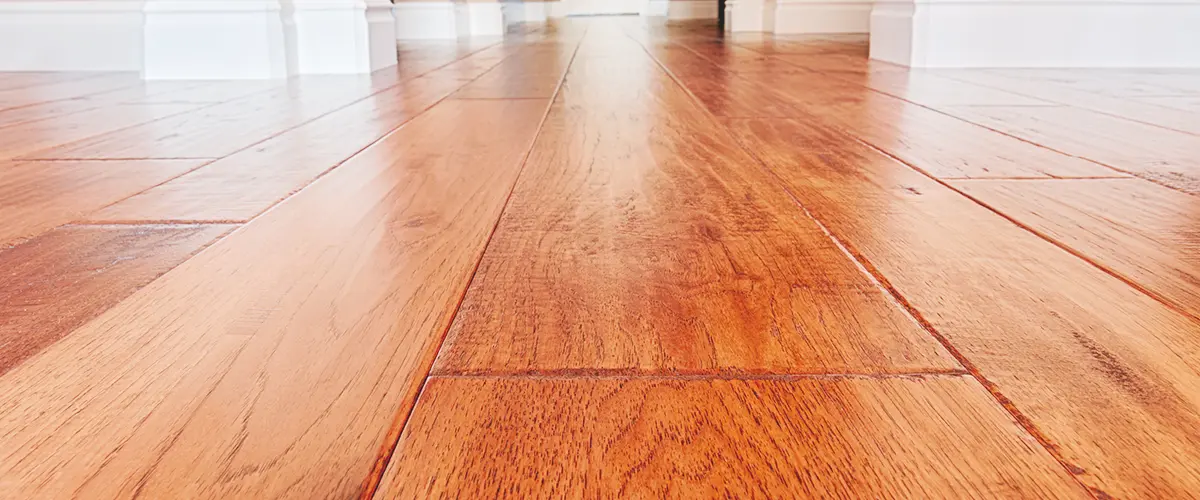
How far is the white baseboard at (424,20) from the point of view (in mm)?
4188

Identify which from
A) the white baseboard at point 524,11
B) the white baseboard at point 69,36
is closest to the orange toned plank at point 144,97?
the white baseboard at point 69,36

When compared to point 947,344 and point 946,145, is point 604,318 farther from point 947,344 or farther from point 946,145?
point 946,145

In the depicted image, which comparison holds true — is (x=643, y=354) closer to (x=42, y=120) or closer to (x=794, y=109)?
(x=794, y=109)

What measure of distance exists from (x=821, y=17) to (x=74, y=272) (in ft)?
13.5

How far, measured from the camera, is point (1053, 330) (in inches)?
17.5

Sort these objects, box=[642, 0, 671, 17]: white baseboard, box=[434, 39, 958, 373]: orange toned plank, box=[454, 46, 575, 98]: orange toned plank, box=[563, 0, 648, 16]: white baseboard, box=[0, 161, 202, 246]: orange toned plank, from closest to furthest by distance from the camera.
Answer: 1. box=[434, 39, 958, 373]: orange toned plank
2. box=[0, 161, 202, 246]: orange toned plank
3. box=[454, 46, 575, 98]: orange toned plank
4. box=[642, 0, 671, 17]: white baseboard
5. box=[563, 0, 648, 16]: white baseboard

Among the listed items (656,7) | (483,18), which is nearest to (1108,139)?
(483,18)

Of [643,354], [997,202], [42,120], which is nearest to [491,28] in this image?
[42,120]

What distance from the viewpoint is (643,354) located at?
418mm

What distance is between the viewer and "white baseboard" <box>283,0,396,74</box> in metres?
2.14

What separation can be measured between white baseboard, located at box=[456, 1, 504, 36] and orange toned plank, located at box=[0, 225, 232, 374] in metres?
4.07

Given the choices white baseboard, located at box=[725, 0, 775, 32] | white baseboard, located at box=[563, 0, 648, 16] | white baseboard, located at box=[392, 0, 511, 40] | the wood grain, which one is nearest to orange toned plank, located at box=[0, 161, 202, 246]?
the wood grain

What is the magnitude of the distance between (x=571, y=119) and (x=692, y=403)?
Answer: 99cm

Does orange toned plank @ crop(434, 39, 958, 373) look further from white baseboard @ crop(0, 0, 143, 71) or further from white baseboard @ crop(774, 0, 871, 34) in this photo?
white baseboard @ crop(774, 0, 871, 34)
